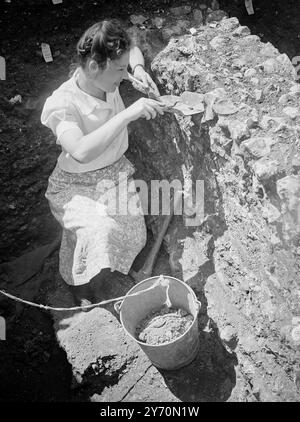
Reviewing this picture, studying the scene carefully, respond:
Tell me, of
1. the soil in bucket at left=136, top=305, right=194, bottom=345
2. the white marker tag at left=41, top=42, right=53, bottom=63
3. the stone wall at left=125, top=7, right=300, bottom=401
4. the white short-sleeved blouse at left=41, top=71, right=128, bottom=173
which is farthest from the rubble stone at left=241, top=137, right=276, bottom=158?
the white marker tag at left=41, top=42, right=53, bottom=63

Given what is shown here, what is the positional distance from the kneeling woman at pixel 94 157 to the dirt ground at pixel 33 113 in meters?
0.48

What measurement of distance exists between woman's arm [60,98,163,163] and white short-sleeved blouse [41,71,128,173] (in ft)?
0.18

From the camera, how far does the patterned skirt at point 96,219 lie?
260cm

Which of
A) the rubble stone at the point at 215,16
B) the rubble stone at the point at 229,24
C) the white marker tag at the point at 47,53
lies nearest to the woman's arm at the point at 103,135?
the rubble stone at the point at 229,24

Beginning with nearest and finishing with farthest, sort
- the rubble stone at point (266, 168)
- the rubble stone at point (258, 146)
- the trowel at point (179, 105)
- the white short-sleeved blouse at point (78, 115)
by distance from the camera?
1. the rubble stone at point (266, 168)
2. the rubble stone at point (258, 146)
3. the white short-sleeved blouse at point (78, 115)
4. the trowel at point (179, 105)

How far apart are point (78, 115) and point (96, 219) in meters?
0.59

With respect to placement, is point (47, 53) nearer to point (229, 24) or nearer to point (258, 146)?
point (229, 24)

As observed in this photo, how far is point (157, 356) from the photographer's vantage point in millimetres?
2428

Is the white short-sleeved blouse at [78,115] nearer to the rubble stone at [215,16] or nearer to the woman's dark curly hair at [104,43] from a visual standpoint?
the woman's dark curly hair at [104,43]

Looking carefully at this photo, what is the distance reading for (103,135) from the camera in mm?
2342

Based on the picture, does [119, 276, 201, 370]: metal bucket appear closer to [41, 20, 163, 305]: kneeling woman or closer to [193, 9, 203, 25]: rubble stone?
[41, 20, 163, 305]: kneeling woman

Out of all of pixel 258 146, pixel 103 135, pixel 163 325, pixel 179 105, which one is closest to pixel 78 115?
pixel 103 135

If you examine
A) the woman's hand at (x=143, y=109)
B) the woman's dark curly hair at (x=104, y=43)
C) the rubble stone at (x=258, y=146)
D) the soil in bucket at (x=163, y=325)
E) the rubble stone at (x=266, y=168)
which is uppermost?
the woman's dark curly hair at (x=104, y=43)

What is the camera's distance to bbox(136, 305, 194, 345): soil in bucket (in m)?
2.51
